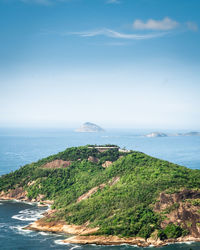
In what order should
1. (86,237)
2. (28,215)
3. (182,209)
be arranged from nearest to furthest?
(86,237), (182,209), (28,215)

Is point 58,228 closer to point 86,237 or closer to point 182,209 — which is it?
point 86,237

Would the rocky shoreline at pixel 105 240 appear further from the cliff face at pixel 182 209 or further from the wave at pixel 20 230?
the wave at pixel 20 230

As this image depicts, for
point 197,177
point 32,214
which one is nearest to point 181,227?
point 197,177

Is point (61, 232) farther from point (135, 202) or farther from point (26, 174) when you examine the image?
point (26, 174)

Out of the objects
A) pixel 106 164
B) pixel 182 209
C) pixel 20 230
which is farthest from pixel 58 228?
pixel 106 164

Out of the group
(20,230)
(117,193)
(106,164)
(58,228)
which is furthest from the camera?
(106,164)

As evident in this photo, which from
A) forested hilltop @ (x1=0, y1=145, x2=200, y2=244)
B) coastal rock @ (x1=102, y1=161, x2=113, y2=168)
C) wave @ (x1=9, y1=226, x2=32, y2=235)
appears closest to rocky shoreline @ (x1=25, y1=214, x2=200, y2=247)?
forested hilltop @ (x1=0, y1=145, x2=200, y2=244)

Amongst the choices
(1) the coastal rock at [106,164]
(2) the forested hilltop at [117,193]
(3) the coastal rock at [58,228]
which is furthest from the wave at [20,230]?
(1) the coastal rock at [106,164]

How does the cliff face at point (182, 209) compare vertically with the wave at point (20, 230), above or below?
above
